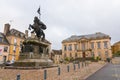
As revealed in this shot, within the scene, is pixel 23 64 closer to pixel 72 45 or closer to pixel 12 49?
pixel 12 49

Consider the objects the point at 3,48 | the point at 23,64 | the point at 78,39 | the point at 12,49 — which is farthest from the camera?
the point at 78,39

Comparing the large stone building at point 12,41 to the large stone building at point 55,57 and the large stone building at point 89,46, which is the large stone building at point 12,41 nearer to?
the large stone building at point 55,57

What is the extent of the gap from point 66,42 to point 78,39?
578cm

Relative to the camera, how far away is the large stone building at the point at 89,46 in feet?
156

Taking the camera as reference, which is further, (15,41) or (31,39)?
(15,41)

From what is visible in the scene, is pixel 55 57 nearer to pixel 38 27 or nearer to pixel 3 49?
pixel 3 49

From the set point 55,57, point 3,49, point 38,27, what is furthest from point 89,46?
point 38,27

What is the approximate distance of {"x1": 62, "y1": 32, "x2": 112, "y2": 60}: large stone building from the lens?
156 ft

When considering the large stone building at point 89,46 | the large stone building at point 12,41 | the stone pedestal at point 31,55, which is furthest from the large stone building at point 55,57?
the stone pedestal at point 31,55

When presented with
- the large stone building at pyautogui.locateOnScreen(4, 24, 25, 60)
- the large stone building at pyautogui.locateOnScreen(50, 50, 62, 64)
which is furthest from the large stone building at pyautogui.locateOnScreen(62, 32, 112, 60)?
the large stone building at pyautogui.locateOnScreen(4, 24, 25, 60)

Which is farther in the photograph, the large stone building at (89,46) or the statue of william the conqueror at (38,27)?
the large stone building at (89,46)

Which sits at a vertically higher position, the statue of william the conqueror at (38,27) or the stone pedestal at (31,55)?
the statue of william the conqueror at (38,27)

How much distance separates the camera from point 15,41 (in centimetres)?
3800

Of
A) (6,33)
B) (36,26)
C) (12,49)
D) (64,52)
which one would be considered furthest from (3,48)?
(64,52)
